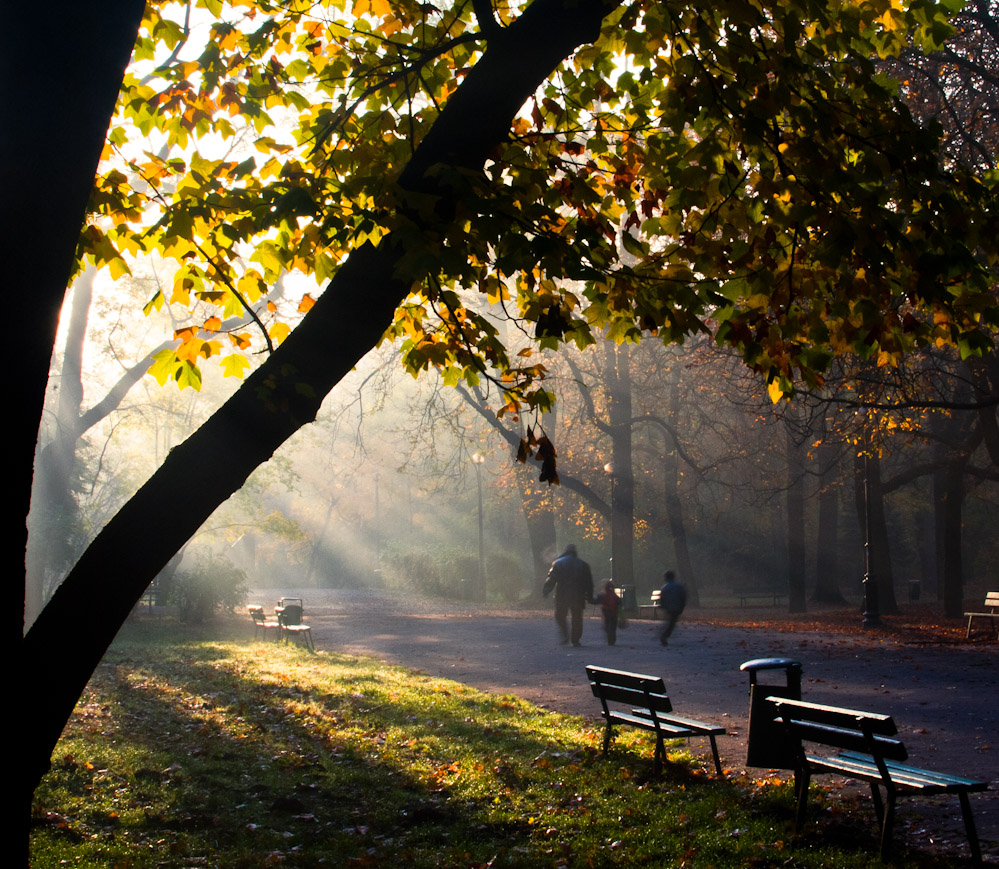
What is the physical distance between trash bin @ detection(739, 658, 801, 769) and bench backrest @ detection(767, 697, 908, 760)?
83 centimetres

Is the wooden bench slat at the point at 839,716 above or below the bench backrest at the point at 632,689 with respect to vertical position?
above

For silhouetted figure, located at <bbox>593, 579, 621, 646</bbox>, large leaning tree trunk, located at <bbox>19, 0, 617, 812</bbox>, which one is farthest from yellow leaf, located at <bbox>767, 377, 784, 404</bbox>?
silhouetted figure, located at <bbox>593, 579, 621, 646</bbox>

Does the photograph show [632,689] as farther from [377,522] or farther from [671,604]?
[377,522]

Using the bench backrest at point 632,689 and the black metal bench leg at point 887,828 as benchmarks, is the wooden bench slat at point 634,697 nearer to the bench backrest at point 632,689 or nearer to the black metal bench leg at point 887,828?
the bench backrest at point 632,689

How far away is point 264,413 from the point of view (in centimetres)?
353

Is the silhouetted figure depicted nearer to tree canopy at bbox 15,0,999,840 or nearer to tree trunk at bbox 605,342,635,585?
tree trunk at bbox 605,342,635,585

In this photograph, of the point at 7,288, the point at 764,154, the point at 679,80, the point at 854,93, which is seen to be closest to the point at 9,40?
the point at 7,288

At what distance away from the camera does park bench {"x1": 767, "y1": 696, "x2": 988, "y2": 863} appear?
514cm

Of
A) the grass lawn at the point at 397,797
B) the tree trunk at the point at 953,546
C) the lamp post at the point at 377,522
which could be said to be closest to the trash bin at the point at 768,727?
the grass lawn at the point at 397,797

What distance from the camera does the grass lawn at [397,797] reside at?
5691 mm

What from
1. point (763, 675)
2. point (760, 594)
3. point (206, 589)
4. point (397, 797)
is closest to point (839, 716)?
point (397, 797)

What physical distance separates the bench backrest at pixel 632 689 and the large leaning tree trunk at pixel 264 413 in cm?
464

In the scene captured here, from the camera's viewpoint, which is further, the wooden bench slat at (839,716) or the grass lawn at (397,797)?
the grass lawn at (397,797)

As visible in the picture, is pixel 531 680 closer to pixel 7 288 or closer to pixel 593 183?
pixel 593 183
